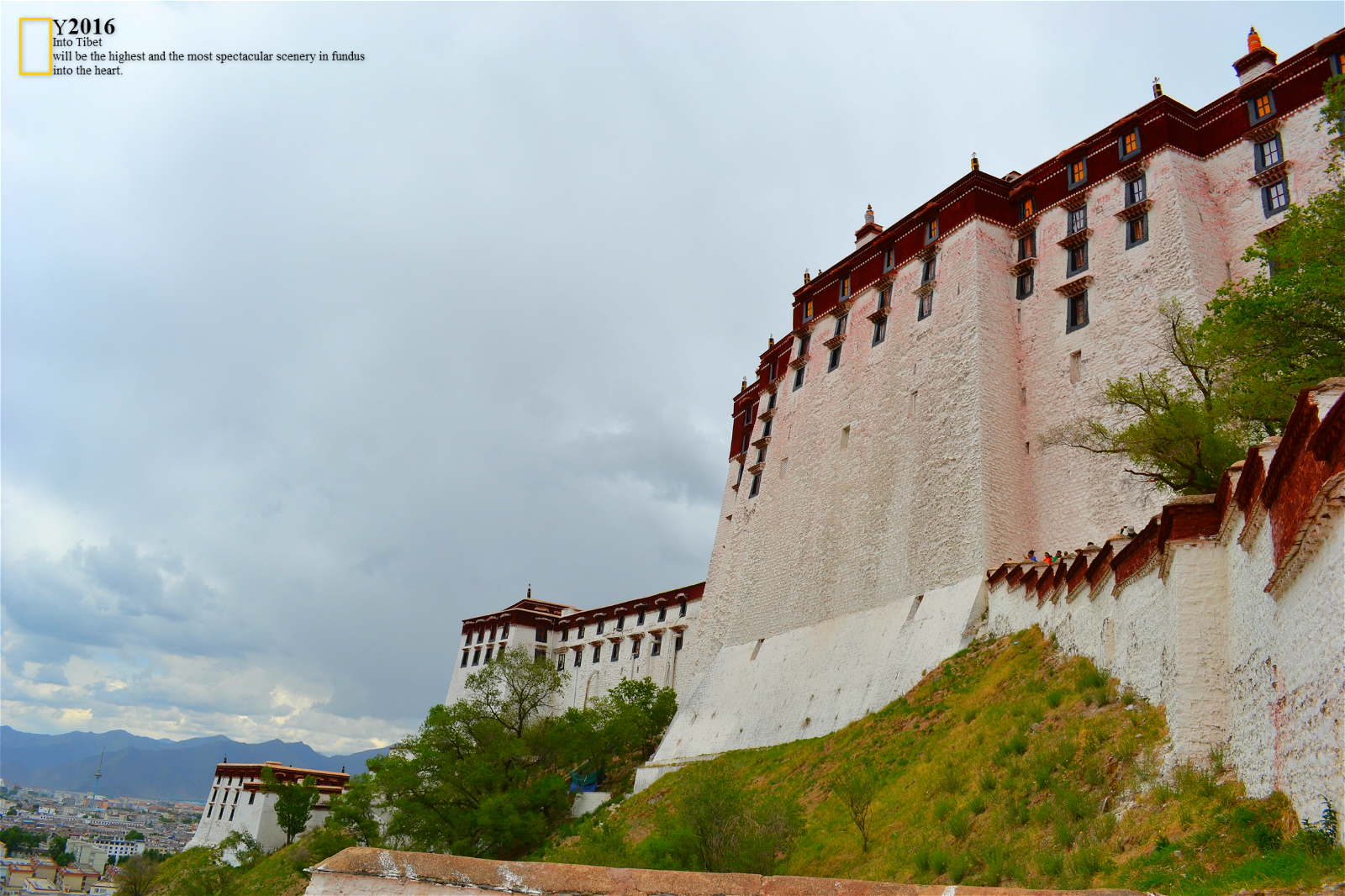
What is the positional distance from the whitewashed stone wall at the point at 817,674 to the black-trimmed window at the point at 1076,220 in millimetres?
12155

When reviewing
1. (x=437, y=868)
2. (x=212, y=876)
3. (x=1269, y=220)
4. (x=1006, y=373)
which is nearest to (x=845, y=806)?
(x=437, y=868)

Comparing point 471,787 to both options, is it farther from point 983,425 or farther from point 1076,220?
point 1076,220

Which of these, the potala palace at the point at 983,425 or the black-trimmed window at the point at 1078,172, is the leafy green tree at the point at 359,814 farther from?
the black-trimmed window at the point at 1078,172

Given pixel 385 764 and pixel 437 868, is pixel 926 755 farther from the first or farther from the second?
pixel 385 764

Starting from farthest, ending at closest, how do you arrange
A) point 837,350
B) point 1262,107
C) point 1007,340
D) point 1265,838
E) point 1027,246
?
point 837,350 < point 1027,246 < point 1007,340 < point 1262,107 < point 1265,838

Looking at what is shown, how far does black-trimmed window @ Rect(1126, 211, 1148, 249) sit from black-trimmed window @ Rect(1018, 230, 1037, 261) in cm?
333

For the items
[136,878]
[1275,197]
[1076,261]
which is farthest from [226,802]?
[1275,197]

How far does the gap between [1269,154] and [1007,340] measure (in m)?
8.40

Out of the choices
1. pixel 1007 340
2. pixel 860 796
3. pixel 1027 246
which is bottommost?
pixel 860 796

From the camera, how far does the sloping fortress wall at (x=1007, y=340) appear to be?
23.8 metres

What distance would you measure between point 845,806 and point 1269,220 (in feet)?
63.9

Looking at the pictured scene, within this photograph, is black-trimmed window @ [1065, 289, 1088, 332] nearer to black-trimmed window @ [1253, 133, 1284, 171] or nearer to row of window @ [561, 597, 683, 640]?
black-trimmed window @ [1253, 133, 1284, 171]

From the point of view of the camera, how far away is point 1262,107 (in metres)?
24.6

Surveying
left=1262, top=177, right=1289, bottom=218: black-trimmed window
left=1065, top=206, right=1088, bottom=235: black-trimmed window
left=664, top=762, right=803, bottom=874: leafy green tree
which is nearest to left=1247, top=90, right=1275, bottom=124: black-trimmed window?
left=1262, top=177, right=1289, bottom=218: black-trimmed window
